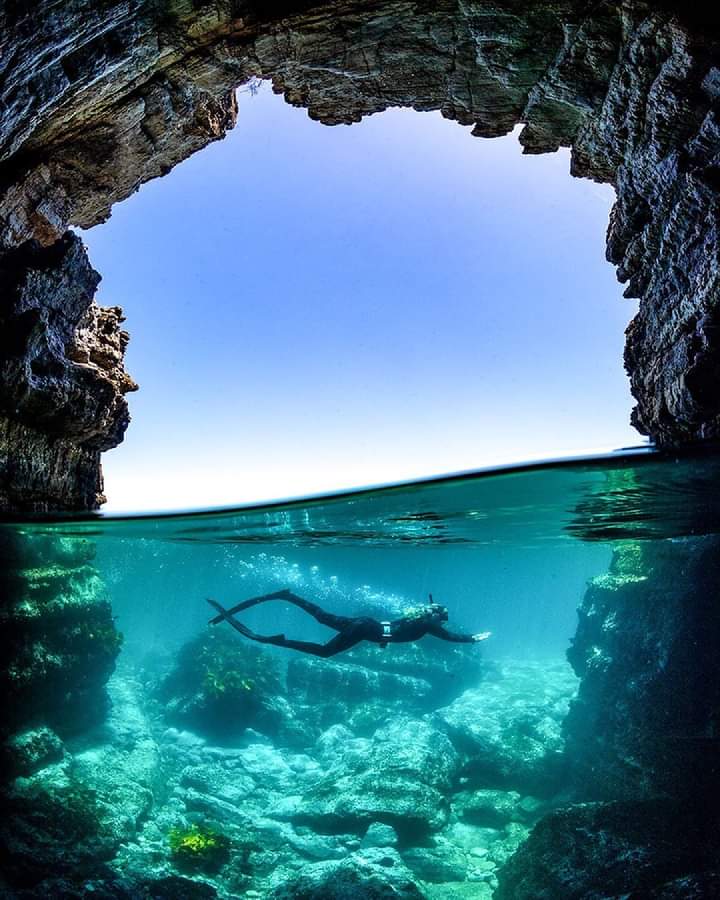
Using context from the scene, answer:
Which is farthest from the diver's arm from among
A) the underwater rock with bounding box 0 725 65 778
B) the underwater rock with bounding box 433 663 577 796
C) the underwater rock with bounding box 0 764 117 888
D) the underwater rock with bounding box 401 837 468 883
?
the underwater rock with bounding box 0 725 65 778

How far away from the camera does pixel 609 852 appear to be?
886 centimetres

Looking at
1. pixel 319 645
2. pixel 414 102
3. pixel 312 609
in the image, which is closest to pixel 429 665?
pixel 319 645

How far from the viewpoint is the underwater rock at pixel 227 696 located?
21.4m

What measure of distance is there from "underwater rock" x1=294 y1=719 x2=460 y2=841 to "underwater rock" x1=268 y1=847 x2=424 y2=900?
3.22 m

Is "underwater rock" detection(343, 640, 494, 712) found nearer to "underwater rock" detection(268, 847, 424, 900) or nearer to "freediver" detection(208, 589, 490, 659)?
"freediver" detection(208, 589, 490, 659)

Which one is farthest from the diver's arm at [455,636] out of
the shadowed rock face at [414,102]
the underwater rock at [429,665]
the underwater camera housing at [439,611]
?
the underwater rock at [429,665]

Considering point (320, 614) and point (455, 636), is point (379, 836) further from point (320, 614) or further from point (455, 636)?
point (320, 614)

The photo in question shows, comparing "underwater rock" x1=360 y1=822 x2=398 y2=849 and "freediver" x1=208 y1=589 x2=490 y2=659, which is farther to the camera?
"freediver" x1=208 y1=589 x2=490 y2=659

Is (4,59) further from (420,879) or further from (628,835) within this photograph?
(420,879)

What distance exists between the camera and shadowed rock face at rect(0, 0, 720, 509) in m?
3.99

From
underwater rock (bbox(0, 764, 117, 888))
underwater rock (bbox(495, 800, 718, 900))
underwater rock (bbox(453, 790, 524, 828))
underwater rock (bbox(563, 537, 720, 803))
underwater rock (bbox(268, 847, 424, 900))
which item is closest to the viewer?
underwater rock (bbox(495, 800, 718, 900))

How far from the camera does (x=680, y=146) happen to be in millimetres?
4336

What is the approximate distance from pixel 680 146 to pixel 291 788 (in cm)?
2254

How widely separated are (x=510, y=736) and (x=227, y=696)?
43.1 feet
